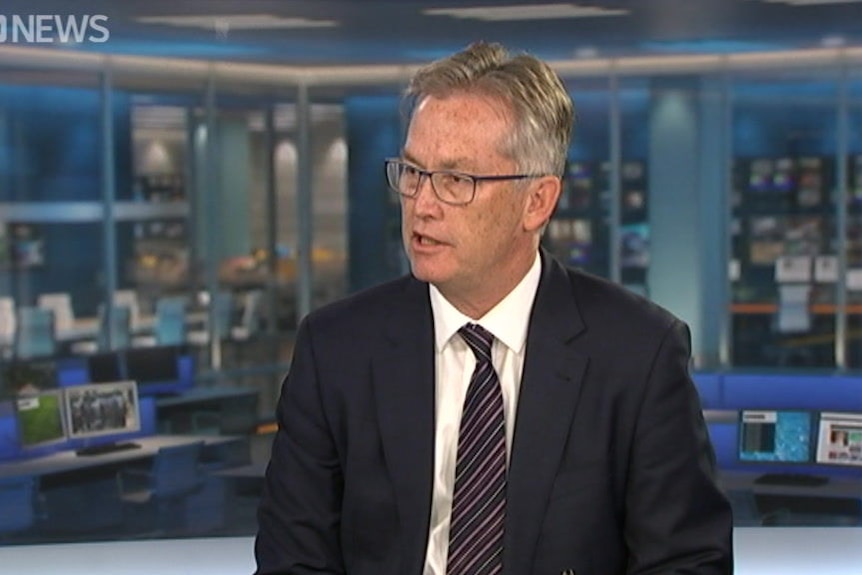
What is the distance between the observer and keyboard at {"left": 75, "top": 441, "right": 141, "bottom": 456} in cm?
564

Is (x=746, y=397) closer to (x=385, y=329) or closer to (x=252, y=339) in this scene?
(x=252, y=339)

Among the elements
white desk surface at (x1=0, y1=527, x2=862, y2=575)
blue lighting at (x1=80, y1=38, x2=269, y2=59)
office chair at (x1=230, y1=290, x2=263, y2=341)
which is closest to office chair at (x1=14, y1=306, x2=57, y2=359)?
office chair at (x1=230, y1=290, x2=263, y2=341)

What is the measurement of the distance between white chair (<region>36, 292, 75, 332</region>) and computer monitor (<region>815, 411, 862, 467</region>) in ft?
9.79

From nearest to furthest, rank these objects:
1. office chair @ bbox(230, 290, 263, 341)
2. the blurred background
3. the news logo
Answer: the news logo → the blurred background → office chair @ bbox(230, 290, 263, 341)

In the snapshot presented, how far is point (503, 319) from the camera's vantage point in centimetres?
189

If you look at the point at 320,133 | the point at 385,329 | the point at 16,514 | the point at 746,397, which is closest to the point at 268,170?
the point at 320,133

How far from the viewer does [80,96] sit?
5.55 m

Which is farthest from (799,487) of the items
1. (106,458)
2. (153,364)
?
(106,458)

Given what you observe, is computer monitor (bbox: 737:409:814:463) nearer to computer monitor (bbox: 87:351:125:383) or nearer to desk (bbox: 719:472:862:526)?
desk (bbox: 719:472:862:526)

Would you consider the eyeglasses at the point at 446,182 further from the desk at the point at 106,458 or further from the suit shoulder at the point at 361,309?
the desk at the point at 106,458

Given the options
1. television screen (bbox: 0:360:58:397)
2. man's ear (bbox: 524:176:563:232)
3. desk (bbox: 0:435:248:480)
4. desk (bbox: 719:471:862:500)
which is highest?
man's ear (bbox: 524:176:563:232)

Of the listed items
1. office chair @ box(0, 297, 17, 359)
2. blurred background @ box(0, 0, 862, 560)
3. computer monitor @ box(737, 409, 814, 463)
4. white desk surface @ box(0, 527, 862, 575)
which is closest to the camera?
white desk surface @ box(0, 527, 862, 575)

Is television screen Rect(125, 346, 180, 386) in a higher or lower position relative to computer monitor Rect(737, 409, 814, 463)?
higher

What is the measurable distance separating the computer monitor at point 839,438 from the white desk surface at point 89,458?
2.29 metres
